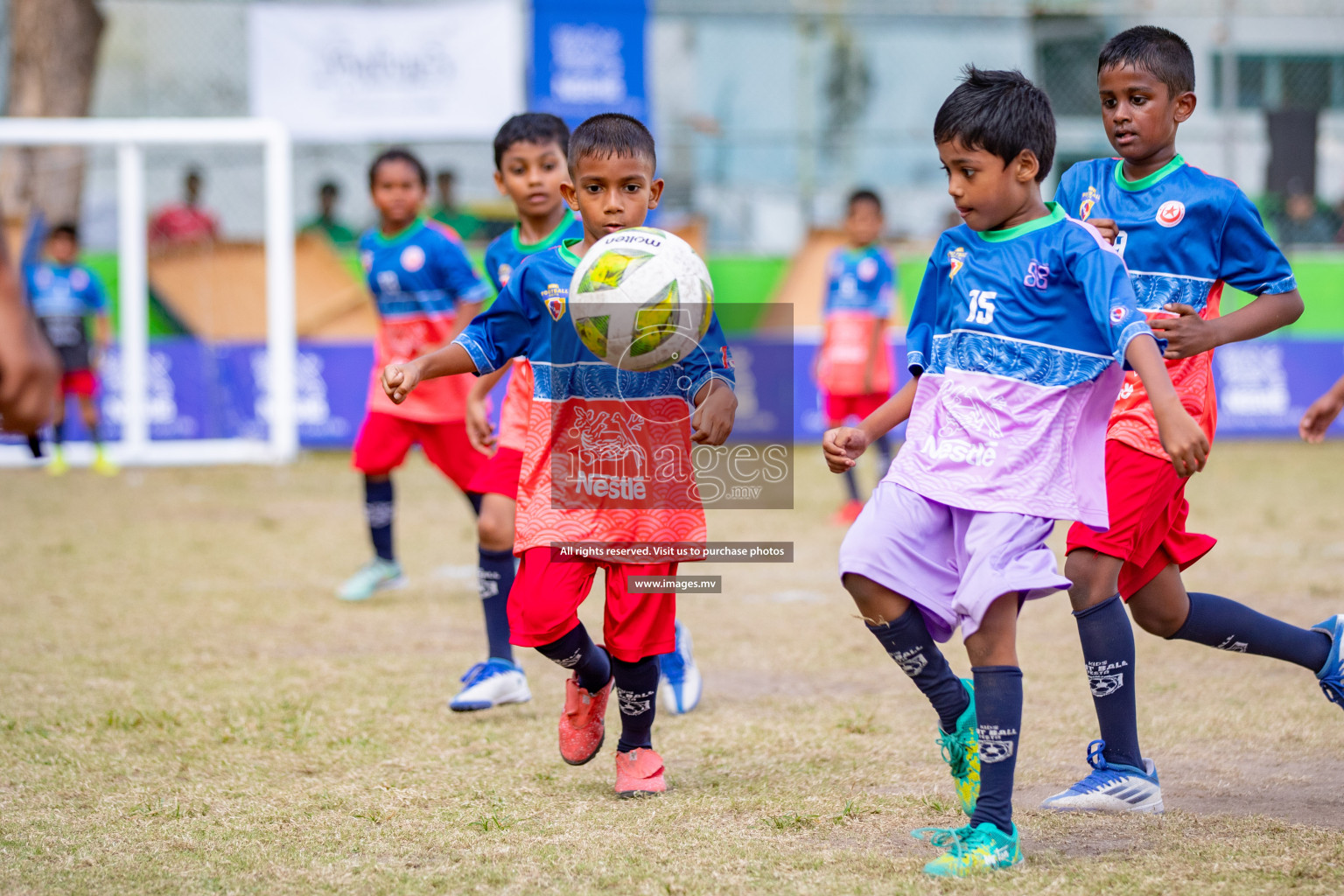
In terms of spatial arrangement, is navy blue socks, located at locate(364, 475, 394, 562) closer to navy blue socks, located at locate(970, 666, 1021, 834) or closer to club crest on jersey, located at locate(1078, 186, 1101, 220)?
club crest on jersey, located at locate(1078, 186, 1101, 220)

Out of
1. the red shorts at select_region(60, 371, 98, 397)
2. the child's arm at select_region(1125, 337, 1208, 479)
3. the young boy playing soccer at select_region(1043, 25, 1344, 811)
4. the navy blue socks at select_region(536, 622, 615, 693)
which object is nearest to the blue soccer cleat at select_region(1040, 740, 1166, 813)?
the young boy playing soccer at select_region(1043, 25, 1344, 811)

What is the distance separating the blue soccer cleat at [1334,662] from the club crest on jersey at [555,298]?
7.22 ft

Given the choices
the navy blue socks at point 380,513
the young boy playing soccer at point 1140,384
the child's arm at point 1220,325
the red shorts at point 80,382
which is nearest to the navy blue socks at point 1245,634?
the young boy playing soccer at point 1140,384

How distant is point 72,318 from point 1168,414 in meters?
10.9

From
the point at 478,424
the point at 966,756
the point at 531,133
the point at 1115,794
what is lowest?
the point at 1115,794

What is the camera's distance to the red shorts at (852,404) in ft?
30.5

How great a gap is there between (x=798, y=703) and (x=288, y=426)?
8360 mm

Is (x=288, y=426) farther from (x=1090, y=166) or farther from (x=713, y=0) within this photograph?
(x=1090, y=166)

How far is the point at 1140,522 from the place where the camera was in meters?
3.47

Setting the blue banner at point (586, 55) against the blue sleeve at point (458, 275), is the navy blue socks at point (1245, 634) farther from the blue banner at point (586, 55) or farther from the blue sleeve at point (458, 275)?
the blue banner at point (586, 55)

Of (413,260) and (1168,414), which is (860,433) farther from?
(413,260)

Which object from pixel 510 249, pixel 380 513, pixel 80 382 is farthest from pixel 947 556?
pixel 80 382

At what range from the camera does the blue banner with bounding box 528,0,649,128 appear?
12.8 meters

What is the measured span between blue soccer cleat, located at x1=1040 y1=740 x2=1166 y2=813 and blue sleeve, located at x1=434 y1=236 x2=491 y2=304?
362 centimetres
